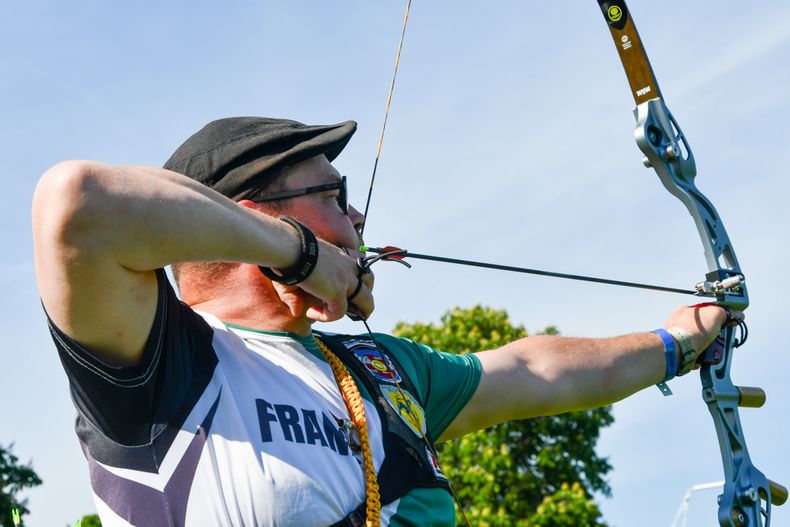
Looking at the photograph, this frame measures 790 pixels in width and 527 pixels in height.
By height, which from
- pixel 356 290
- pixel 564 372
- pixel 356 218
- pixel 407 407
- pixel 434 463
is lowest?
pixel 434 463

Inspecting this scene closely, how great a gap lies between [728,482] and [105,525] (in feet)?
6.80

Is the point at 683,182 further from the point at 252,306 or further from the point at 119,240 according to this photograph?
the point at 119,240

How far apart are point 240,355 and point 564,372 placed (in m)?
1.20

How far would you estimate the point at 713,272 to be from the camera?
12.2 ft

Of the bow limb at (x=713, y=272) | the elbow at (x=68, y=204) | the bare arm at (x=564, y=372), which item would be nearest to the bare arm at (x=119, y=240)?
the elbow at (x=68, y=204)

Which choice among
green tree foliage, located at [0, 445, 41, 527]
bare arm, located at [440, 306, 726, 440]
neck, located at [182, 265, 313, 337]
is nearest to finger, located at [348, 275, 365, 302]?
neck, located at [182, 265, 313, 337]

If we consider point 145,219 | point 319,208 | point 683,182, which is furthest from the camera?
point 683,182

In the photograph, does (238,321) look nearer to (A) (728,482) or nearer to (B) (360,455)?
(B) (360,455)

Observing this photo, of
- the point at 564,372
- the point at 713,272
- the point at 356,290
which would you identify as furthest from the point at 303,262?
the point at 713,272

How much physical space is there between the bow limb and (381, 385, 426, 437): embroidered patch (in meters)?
1.17

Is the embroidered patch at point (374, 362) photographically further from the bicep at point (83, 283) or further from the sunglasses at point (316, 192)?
the bicep at point (83, 283)

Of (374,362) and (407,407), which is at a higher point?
(374,362)

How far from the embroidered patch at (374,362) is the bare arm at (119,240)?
653 millimetres

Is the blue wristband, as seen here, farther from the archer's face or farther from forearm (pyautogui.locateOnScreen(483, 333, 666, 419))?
the archer's face
